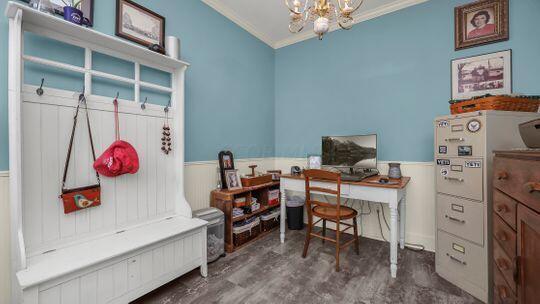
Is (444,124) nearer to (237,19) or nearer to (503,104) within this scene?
(503,104)

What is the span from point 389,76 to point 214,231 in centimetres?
275

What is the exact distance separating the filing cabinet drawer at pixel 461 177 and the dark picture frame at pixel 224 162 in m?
2.15

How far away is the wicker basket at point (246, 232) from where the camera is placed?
246 centimetres

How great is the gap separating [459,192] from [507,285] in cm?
90

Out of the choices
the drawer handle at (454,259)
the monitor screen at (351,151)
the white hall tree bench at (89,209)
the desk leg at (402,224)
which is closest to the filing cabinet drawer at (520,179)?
the drawer handle at (454,259)

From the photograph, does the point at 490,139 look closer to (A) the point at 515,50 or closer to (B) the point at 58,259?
(A) the point at 515,50

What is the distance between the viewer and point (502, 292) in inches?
43.8

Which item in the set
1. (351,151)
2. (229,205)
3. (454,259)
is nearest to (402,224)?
(454,259)

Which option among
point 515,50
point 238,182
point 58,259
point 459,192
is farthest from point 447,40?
point 58,259

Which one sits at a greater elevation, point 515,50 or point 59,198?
point 515,50

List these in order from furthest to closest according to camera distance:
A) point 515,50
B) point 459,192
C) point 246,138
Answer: point 246,138
point 515,50
point 459,192

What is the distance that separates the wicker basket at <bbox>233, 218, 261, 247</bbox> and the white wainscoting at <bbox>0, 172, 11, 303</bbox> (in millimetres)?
1661

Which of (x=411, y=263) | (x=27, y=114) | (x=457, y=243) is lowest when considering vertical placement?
(x=411, y=263)

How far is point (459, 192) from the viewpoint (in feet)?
5.89
